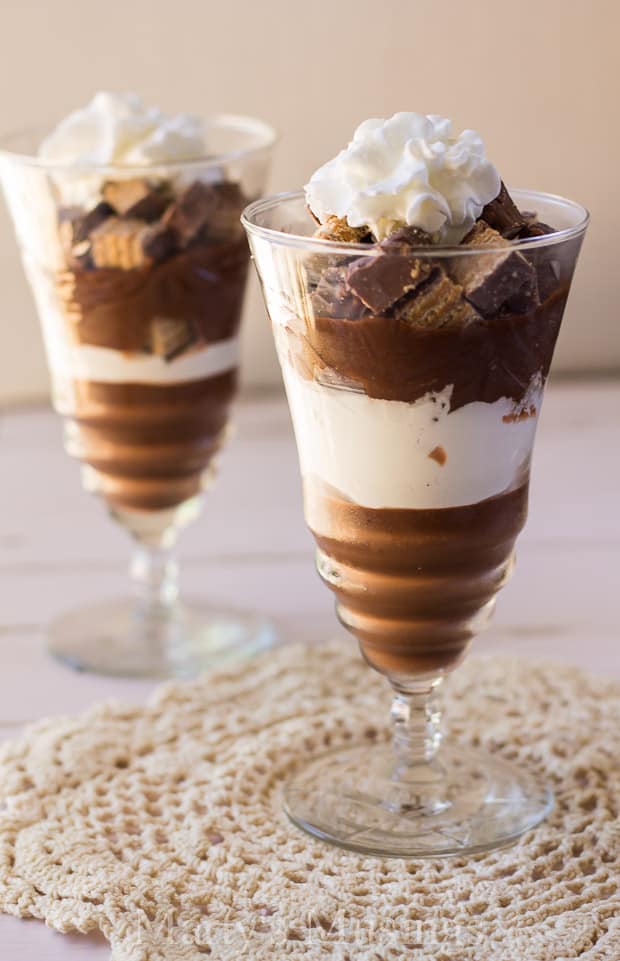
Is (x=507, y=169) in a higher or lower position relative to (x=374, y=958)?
higher

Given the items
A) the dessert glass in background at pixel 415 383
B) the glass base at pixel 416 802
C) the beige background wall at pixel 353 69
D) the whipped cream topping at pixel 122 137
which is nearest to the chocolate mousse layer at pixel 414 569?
the dessert glass in background at pixel 415 383

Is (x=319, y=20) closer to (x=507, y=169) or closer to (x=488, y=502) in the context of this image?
(x=507, y=169)

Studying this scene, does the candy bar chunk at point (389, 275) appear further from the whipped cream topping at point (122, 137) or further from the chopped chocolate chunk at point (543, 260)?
the whipped cream topping at point (122, 137)

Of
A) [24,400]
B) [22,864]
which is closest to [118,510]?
[22,864]

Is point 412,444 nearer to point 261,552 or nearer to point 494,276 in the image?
point 494,276

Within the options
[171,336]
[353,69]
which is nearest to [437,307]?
[171,336]
